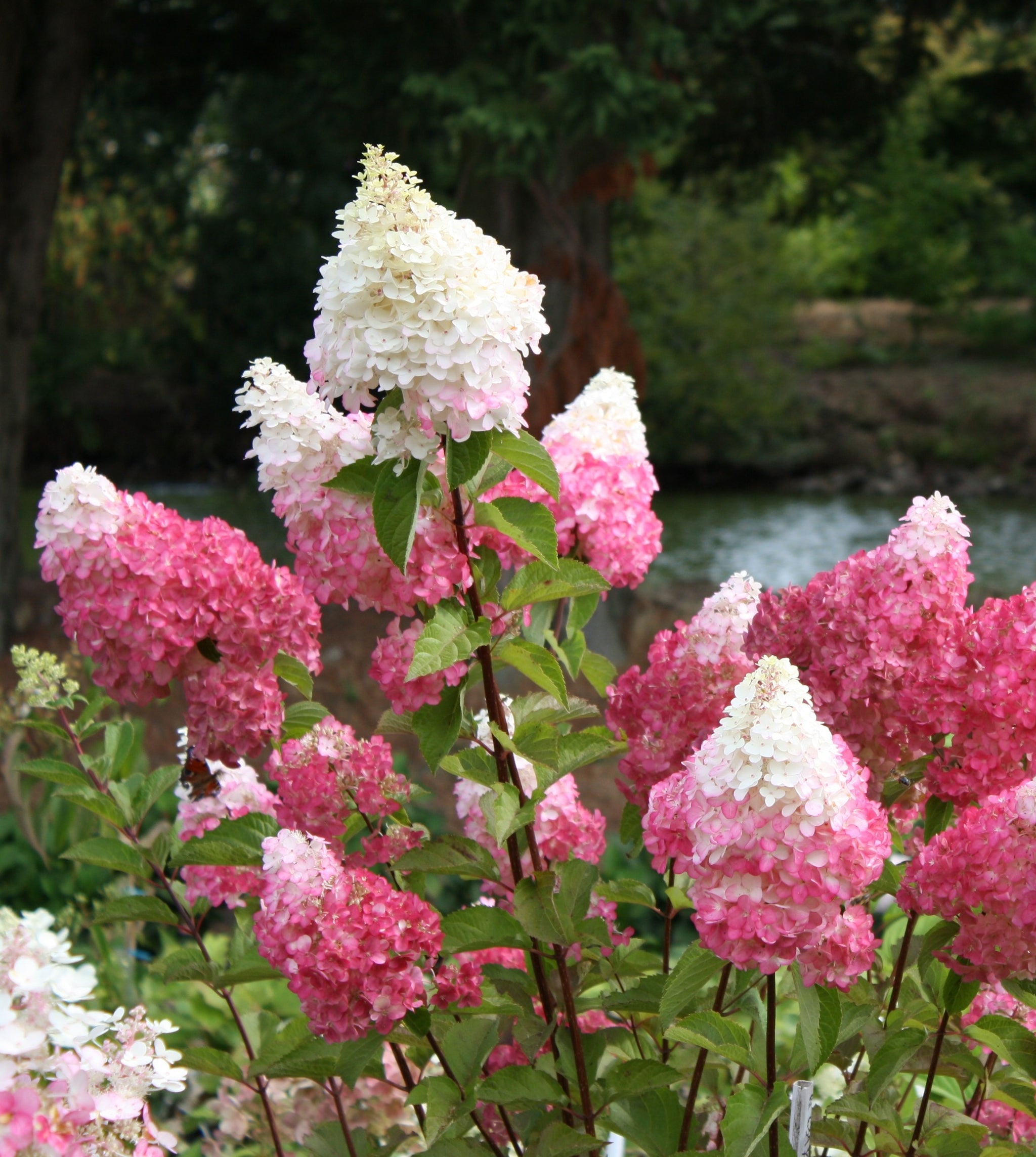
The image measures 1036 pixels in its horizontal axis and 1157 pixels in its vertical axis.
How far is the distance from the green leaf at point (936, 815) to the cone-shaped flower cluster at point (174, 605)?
73cm

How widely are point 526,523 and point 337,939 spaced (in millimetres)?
445

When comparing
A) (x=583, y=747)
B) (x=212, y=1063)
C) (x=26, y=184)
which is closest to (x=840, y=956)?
(x=583, y=747)

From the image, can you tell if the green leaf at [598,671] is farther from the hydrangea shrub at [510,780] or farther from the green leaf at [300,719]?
the green leaf at [300,719]

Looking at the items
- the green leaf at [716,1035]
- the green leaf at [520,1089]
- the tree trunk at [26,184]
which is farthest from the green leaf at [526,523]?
the tree trunk at [26,184]

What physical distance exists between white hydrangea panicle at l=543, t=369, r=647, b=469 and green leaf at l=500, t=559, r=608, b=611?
314 millimetres

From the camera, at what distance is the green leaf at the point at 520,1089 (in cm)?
132

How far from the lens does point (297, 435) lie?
4.13 feet

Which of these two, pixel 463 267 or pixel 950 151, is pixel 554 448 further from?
pixel 950 151

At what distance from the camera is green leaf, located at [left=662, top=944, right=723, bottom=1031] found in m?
1.12

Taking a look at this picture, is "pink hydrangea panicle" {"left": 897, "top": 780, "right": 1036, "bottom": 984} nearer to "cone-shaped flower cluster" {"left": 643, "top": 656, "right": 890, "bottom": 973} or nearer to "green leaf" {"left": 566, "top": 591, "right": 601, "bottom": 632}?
"cone-shaped flower cluster" {"left": 643, "top": 656, "right": 890, "bottom": 973}

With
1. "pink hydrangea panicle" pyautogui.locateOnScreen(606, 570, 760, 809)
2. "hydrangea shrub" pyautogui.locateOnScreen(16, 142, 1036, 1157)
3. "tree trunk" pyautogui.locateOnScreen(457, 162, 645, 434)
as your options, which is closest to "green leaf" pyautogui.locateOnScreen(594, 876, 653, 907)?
"hydrangea shrub" pyautogui.locateOnScreen(16, 142, 1036, 1157)

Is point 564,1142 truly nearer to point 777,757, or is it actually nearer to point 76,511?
point 777,757

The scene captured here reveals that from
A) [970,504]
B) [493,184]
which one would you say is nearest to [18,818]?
[493,184]

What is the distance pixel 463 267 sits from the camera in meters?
1.11
